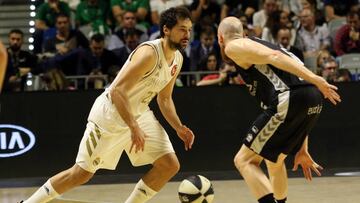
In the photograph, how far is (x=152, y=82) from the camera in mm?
7023

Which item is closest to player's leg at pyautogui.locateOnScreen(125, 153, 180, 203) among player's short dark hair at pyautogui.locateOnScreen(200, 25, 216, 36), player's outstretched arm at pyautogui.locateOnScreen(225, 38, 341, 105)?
player's outstretched arm at pyautogui.locateOnScreen(225, 38, 341, 105)

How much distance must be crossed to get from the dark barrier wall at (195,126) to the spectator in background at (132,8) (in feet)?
10.7

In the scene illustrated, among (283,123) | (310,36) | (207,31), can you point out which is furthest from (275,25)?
(283,123)

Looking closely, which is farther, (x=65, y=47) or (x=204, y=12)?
(x=204, y=12)

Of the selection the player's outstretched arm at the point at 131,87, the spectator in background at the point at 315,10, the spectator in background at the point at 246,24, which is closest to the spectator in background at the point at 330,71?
the spectator in background at the point at 246,24

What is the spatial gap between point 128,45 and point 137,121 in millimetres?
6167

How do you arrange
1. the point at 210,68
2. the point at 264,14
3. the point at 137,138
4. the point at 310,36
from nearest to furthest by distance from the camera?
the point at 137,138, the point at 210,68, the point at 310,36, the point at 264,14

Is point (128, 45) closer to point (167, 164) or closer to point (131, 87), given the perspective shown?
point (167, 164)

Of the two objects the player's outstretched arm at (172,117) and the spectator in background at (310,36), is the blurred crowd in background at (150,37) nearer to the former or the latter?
the spectator in background at (310,36)

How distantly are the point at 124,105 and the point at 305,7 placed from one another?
7.61 m

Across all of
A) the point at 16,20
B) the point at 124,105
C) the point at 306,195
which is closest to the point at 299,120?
the point at 124,105

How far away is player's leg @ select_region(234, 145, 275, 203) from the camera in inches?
272

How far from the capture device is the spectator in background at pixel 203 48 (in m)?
12.9

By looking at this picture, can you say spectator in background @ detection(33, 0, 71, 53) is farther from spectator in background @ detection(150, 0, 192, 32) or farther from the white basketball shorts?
the white basketball shorts
